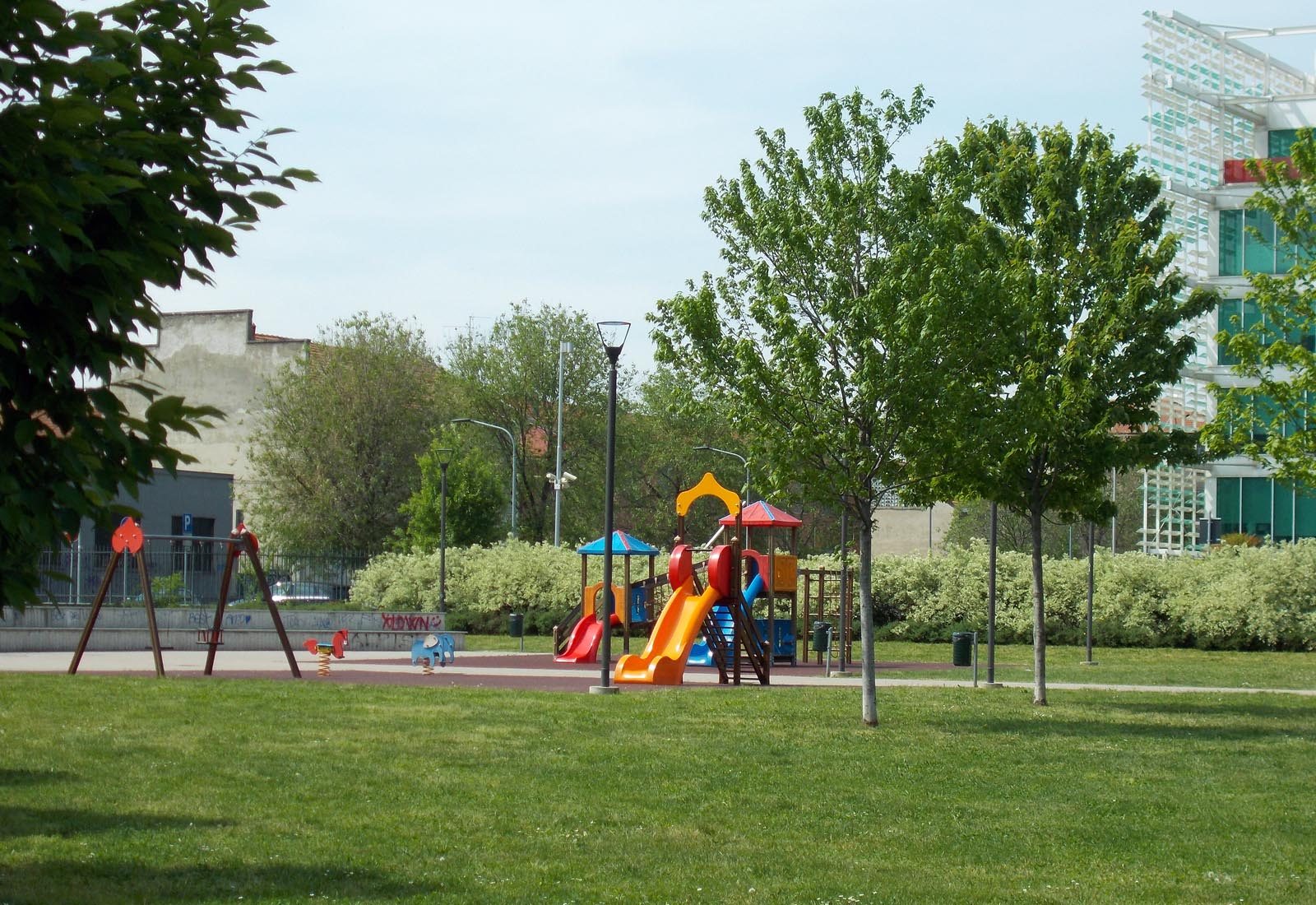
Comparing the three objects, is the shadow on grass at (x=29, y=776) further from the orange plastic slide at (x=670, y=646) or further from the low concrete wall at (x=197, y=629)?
the low concrete wall at (x=197, y=629)

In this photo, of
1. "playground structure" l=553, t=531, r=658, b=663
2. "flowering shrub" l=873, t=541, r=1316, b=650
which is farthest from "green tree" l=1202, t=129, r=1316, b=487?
"flowering shrub" l=873, t=541, r=1316, b=650

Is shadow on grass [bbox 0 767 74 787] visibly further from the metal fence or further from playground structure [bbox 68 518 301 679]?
the metal fence

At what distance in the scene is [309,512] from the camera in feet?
188

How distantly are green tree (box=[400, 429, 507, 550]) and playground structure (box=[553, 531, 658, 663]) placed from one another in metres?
18.1

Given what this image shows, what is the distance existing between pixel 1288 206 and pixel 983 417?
8.45 m

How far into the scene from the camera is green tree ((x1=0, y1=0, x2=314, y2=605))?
536 cm

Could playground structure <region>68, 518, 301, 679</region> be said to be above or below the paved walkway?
above

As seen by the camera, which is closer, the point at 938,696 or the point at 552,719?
the point at 552,719

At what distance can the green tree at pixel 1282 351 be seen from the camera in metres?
21.2

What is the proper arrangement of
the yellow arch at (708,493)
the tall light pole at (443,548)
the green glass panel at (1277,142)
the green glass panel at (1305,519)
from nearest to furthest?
the yellow arch at (708,493)
the tall light pole at (443,548)
the green glass panel at (1305,519)
the green glass panel at (1277,142)

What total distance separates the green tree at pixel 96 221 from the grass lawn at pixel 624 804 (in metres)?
2.56

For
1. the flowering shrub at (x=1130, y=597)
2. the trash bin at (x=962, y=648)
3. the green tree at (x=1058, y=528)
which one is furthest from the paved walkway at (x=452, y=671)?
the green tree at (x=1058, y=528)

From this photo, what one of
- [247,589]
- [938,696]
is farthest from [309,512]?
[938,696]

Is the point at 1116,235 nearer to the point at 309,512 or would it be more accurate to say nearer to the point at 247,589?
the point at 247,589
